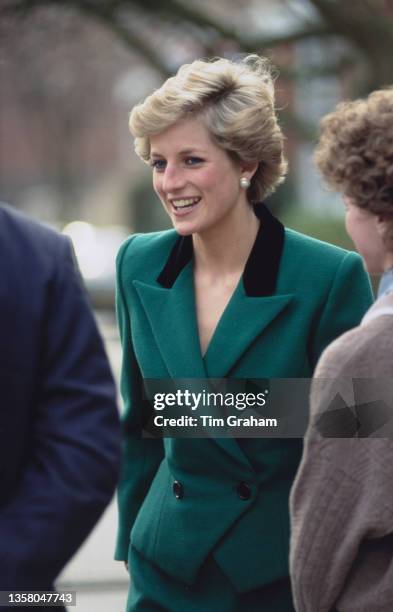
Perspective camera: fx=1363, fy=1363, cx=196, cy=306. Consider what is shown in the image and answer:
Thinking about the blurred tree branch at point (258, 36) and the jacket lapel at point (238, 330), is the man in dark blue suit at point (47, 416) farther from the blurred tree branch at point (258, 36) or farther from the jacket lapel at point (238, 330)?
the blurred tree branch at point (258, 36)

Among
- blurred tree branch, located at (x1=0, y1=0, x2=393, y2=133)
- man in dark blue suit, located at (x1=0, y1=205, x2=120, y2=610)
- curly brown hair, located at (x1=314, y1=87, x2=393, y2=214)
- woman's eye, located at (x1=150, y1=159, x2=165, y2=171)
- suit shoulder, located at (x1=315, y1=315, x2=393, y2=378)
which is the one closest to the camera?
man in dark blue suit, located at (x1=0, y1=205, x2=120, y2=610)

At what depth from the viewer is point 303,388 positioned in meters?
3.23

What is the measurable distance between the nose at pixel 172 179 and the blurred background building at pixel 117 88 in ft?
1.13

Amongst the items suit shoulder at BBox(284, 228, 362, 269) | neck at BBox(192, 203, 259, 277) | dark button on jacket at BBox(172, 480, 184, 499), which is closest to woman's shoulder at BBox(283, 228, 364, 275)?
suit shoulder at BBox(284, 228, 362, 269)

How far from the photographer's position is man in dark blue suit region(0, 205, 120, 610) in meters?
2.12

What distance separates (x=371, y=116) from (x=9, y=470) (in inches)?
45.7

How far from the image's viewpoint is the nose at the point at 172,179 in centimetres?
336

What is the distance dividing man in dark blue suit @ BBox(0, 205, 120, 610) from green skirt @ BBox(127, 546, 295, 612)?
3.80 ft

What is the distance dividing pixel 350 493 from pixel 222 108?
1.22m

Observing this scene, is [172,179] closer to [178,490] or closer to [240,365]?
[240,365]

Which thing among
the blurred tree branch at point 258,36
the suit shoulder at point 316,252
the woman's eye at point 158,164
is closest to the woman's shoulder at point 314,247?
the suit shoulder at point 316,252

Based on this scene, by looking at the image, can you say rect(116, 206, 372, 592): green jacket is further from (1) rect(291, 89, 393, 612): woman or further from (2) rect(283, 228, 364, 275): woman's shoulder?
(1) rect(291, 89, 393, 612): woman

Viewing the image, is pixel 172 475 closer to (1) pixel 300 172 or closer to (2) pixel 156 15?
(2) pixel 156 15

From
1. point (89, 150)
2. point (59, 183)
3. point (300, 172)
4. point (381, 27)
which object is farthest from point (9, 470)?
point (89, 150)
